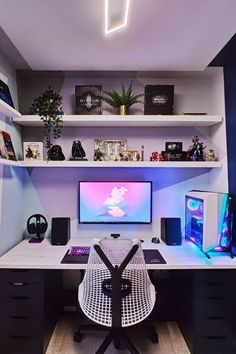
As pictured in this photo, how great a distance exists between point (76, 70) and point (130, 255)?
1713 mm

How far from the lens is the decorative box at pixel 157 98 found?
8.07 feet

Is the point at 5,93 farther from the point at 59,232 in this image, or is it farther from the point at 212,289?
the point at 212,289

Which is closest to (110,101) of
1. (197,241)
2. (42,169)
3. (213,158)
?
(42,169)

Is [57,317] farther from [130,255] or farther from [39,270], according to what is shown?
[130,255]

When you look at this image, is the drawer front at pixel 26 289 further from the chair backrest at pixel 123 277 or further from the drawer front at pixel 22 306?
the chair backrest at pixel 123 277

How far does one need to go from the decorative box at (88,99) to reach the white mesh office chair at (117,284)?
1265mm

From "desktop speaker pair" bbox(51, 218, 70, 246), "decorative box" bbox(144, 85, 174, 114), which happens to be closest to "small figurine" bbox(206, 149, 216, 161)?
"decorative box" bbox(144, 85, 174, 114)

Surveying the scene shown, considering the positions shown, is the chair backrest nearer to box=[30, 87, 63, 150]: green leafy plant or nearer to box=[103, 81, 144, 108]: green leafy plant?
box=[30, 87, 63, 150]: green leafy plant

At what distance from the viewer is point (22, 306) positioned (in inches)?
73.9

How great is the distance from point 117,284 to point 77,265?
0.35m

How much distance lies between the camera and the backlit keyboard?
2062 millimetres

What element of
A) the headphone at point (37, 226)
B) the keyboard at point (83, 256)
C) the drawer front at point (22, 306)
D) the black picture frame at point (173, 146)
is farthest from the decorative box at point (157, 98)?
the drawer front at point (22, 306)

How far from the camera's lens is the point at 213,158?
2.49 m

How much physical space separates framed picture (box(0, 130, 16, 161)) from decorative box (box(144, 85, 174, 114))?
1.23 metres
